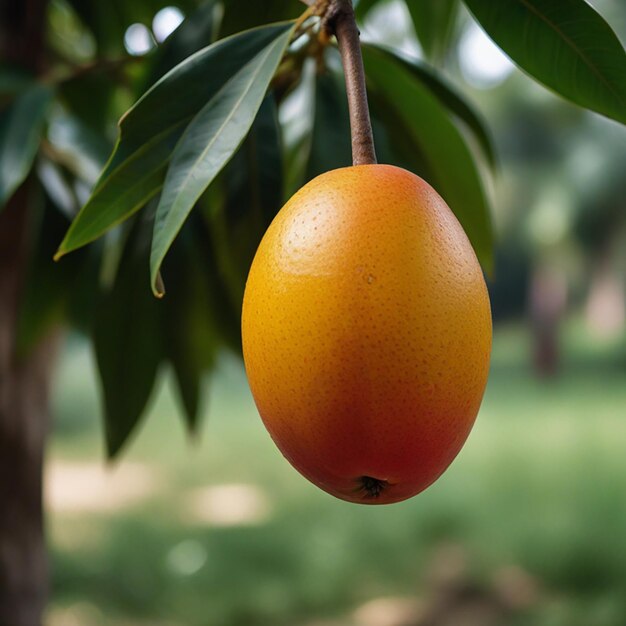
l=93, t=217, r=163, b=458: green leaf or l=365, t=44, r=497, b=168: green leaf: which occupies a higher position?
l=365, t=44, r=497, b=168: green leaf

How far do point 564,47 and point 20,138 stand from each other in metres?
0.45

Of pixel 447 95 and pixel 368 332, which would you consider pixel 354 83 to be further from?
pixel 447 95

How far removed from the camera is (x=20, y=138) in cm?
71

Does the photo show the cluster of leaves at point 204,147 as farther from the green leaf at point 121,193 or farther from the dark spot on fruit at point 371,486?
the dark spot on fruit at point 371,486

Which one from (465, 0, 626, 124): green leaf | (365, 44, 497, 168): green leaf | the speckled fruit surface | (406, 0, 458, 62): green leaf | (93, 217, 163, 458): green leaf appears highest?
(406, 0, 458, 62): green leaf

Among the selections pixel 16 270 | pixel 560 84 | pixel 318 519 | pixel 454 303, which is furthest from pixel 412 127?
pixel 318 519

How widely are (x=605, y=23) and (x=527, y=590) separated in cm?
348

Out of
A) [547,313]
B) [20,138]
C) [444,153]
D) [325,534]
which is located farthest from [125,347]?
[547,313]

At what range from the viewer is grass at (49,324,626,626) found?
3.35 m

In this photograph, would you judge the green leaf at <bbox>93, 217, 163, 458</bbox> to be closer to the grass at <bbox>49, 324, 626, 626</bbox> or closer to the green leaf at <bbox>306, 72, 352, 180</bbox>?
the green leaf at <bbox>306, 72, 352, 180</bbox>

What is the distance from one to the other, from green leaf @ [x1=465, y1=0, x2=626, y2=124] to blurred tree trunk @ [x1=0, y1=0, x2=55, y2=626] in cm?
64

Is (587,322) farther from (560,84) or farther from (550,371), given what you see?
(560,84)

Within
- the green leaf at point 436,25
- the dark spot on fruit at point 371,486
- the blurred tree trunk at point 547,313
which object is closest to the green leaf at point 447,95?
the green leaf at point 436,25

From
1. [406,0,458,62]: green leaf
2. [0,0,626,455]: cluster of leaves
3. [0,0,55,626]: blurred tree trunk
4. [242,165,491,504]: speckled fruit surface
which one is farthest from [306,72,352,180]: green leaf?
[0,0,55,626]: blurred tree trunk
